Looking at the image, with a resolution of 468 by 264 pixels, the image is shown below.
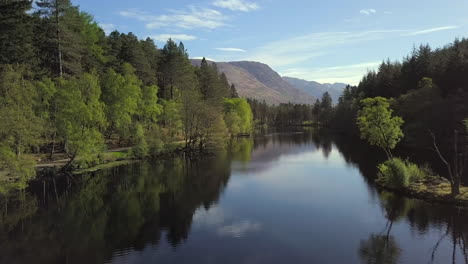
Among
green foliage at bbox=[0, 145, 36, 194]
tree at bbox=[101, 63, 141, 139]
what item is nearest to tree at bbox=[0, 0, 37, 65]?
tree at bbox=[101, 63, 141, 139]

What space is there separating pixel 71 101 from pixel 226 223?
29.9m

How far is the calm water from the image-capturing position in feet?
72.1

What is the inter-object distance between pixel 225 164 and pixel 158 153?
15.1 m

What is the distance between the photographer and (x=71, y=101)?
46281mm

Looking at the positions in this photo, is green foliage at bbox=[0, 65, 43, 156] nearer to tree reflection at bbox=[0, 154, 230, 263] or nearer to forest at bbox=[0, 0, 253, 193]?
forest at bbox=[0, 0, 253, 193]

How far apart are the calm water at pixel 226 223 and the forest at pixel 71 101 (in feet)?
19.3

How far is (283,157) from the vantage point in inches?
2594

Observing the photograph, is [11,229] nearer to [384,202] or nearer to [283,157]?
[384,202]

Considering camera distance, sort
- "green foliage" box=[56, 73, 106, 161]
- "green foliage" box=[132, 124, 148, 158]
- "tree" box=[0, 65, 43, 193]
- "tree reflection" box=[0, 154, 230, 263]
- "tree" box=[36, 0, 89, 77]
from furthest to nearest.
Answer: "green foliage" box=[132, 124, 148, 158], "tree" box=[36, 0, 89, 77], "green foliage" box=[56, 73, 106, 161], "tree" box=[0, 65, 43, 193], "tree reflection" box=[0, 154, 230, 263]

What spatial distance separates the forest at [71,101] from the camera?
124ft

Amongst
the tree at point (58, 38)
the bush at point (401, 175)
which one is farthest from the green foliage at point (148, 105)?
the bush at point (401, 175)

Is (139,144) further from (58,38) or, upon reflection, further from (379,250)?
(379,250)

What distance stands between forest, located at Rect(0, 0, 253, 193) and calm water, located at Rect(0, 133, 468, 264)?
5887mm

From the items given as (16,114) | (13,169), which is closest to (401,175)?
(13,169)
